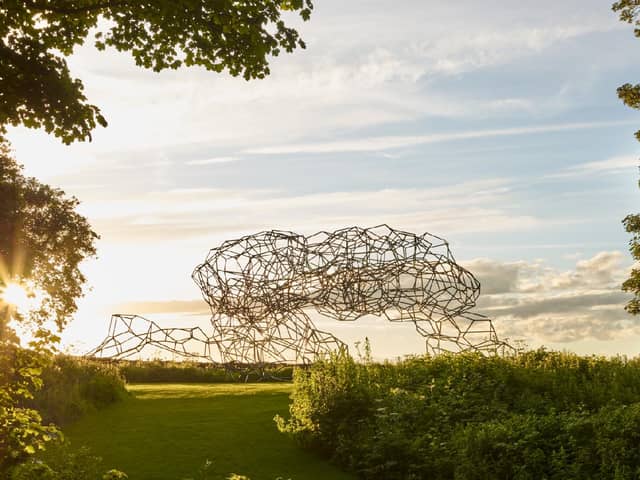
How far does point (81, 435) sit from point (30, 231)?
12.1 meters

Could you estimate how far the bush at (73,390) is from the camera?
12766 mm

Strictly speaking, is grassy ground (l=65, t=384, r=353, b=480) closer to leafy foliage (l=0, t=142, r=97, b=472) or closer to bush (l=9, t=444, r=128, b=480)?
bush (l=9, t=444, r=128, b=480)

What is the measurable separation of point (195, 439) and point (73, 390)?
3.88m

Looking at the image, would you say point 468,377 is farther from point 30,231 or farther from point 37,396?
point 30,231

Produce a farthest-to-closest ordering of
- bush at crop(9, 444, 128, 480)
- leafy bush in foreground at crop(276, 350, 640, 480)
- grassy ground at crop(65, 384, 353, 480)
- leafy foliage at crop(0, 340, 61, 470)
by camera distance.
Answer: grassy ground at crop(65, 384, 353, 480), leafy bush in foreground at crop(276, 350, 640, 480), bush at crop(9, 444, 128, 480), leafy foliage at crop(0, 340, 61, 470)

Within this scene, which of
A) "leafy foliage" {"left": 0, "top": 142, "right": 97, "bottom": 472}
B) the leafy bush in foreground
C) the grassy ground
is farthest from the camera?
"leafy foliage" {"left": 0, "top": 142, "right": 97, "bottom": 472}

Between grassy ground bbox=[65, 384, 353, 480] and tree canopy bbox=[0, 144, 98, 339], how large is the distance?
829cm

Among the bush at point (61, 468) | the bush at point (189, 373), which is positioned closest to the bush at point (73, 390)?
the bush at point (61, 468)

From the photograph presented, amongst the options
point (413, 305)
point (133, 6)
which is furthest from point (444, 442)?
point (413, 305)

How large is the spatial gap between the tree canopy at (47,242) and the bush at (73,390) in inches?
265

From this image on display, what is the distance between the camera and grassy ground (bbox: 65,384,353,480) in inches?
376

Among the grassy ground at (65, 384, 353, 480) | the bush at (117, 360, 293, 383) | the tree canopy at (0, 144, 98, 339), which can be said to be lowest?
the grassy ground at (65, 384, 353, 480)

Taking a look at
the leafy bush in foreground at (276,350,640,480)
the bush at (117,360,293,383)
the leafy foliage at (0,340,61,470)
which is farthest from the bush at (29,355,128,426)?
the leafy foliage at (0,340,61,470)

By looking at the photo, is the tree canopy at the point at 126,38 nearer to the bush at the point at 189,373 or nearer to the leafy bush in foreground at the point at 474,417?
the leafy bush in foreground at the point at 474,417
